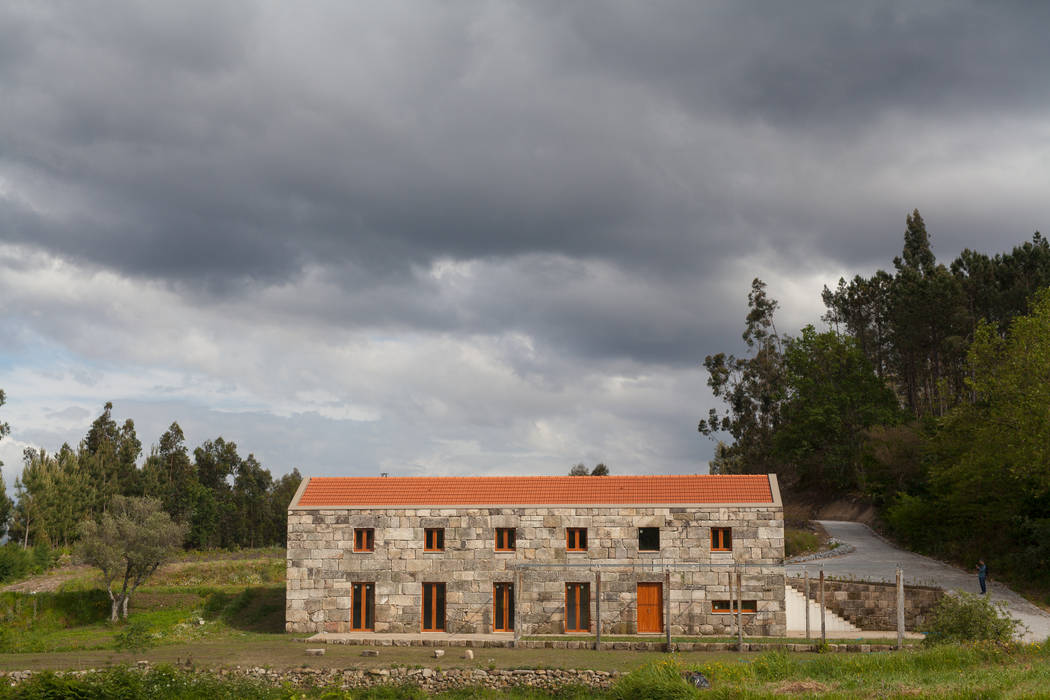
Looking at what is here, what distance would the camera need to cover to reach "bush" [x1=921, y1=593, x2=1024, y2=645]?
26.8 m

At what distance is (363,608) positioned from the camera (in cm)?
3472

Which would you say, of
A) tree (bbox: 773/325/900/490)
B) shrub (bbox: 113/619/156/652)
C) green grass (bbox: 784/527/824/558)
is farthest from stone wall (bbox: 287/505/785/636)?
tree (bbox: 773/325/900/490)

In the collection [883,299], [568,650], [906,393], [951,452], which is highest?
[883,299]

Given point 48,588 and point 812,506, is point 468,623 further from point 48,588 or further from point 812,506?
point 812,506

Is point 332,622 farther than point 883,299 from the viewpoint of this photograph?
No

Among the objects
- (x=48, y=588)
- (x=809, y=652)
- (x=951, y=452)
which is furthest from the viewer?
(x=951, y=452)

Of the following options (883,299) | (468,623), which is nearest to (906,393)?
(883,299)

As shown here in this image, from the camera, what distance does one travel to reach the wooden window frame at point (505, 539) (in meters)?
34.8

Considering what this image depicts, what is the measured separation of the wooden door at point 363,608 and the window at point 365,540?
146cm

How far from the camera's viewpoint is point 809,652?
93.5 feet

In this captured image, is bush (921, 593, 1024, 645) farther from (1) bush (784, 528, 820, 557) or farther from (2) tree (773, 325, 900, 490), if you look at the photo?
(2) tree (773, 325, 900, 490)

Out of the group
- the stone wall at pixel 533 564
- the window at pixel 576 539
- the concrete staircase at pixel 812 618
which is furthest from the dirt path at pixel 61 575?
the concrete staircase at pixel 812 618

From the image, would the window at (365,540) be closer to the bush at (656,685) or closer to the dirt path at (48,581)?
the bush at (656,685)

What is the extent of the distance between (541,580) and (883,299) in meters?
52.2
